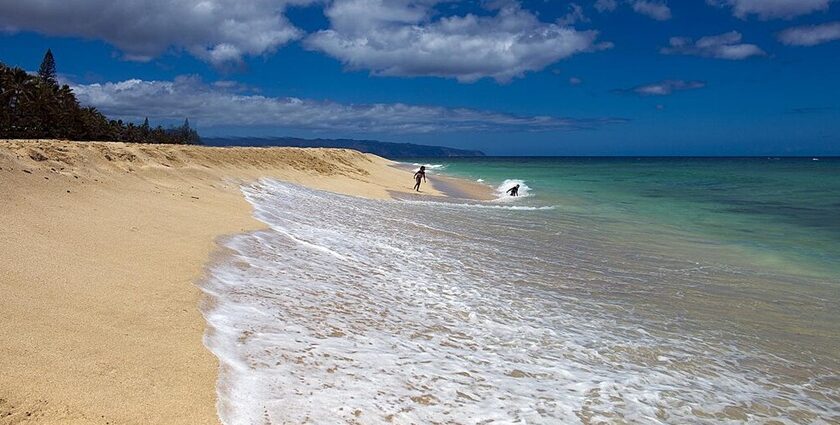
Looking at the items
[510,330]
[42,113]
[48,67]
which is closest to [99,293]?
[510,330]

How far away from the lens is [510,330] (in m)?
6.44

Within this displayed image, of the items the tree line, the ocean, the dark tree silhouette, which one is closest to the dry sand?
the ocean

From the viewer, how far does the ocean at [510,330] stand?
452 centimetres

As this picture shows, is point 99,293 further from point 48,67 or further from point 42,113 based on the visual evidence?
point 48,67

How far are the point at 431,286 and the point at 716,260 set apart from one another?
7.63m

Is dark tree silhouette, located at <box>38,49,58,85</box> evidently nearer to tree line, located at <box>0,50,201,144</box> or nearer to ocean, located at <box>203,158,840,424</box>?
tree line, located at <box>0,50,201,144</box>

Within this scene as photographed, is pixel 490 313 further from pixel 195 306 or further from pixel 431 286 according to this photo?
pixel 195 306

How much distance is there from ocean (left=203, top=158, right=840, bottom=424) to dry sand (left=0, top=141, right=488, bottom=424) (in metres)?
0.37

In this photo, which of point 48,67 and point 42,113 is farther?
point 48,67

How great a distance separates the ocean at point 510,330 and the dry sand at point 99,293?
374mm

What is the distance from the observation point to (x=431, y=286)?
8.22 metres

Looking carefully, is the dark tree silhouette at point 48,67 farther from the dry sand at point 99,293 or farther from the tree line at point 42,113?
the dry sand at point 99,293

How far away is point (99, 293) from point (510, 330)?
4.22m

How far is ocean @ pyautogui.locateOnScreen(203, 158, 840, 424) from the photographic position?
14.8 feet
